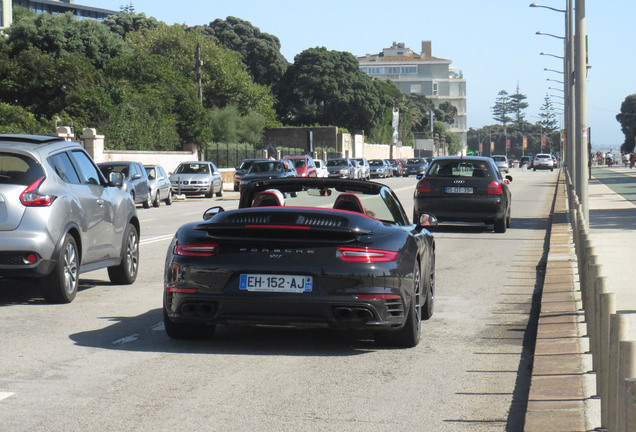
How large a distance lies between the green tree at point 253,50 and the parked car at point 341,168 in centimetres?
4400

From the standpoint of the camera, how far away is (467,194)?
2225 centimetres

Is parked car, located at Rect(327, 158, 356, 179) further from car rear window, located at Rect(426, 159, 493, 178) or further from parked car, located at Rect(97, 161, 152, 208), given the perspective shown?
car rear window, located at Rect(426, 159, 493, 178)

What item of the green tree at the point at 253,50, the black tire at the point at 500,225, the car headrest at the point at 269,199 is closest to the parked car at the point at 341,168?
the black tire at the point at 500,225

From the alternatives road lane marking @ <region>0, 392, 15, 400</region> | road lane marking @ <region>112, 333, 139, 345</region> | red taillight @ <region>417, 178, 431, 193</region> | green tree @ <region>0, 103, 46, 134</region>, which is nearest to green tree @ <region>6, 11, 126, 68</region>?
green tree @ <region>0, 103, 46, 134</region>

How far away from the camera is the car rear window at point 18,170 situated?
10625 millimetres

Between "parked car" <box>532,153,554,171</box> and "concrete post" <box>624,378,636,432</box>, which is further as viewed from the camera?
"parked car" <box>532,153,554,171</box>

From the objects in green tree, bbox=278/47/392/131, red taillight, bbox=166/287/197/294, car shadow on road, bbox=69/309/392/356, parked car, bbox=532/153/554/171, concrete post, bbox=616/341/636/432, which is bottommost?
parked car, bbox=532/153/554/171

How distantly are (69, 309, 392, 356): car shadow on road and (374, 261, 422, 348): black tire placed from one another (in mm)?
92

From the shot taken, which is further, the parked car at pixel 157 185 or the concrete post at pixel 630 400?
the parked car at pixel 157 185

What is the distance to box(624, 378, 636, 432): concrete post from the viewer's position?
348 centimetres

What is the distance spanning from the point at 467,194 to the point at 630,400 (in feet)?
61.9

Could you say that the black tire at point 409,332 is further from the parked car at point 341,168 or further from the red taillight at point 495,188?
the parked car at point 341,168

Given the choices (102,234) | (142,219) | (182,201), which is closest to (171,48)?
(182,201)

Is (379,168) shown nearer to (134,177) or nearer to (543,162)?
(543,162)
